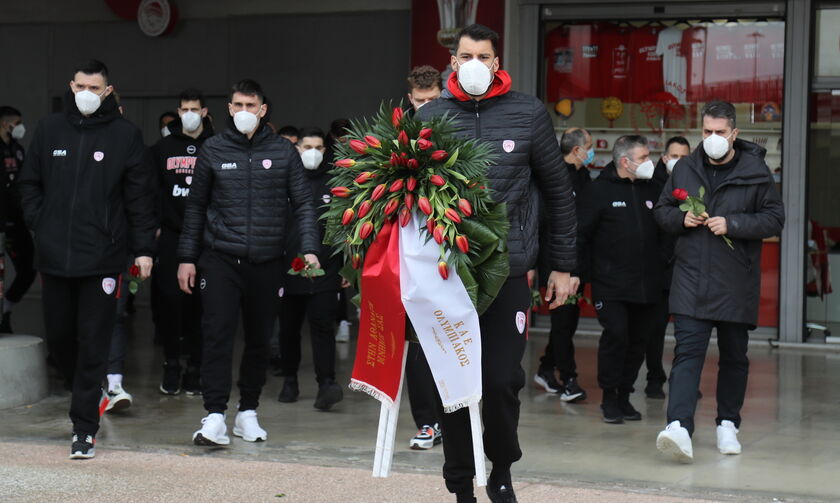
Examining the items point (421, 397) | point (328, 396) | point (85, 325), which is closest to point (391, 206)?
point (421, 397)

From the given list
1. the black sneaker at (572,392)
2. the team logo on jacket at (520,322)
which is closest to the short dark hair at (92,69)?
the team logo on jacket at (520,322)

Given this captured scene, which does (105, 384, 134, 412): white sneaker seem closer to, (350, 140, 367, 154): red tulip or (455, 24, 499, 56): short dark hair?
(350, 140, 367, 154): red tulip

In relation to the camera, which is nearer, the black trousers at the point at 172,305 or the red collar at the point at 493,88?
the red collar at the point at 493,88

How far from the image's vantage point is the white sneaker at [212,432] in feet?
23.6

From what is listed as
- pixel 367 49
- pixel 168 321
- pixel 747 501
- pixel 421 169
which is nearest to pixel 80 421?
pixel 168 321

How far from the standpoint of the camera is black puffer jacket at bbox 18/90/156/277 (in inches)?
274

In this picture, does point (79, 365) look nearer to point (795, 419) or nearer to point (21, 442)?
point (21, 442)

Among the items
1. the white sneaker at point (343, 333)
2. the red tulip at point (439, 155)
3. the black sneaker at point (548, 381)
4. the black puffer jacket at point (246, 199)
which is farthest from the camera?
the white sneaker at point (343, 333)

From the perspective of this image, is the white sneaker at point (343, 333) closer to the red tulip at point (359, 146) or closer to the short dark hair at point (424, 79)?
the short dark hair at point (424, 79)

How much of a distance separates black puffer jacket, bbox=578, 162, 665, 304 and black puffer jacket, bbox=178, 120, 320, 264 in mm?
1999

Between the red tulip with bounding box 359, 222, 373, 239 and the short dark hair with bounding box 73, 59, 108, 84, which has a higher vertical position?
the short dark hair with bounding box 73, 59, 108, 84

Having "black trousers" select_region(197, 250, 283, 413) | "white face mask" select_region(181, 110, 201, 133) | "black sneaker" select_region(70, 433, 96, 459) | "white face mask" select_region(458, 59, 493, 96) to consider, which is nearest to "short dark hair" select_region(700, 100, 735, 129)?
"white face mask" select_region(458, 59, 493, 96)

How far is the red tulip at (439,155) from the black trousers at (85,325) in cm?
279

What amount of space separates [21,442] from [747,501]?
4.05 m
